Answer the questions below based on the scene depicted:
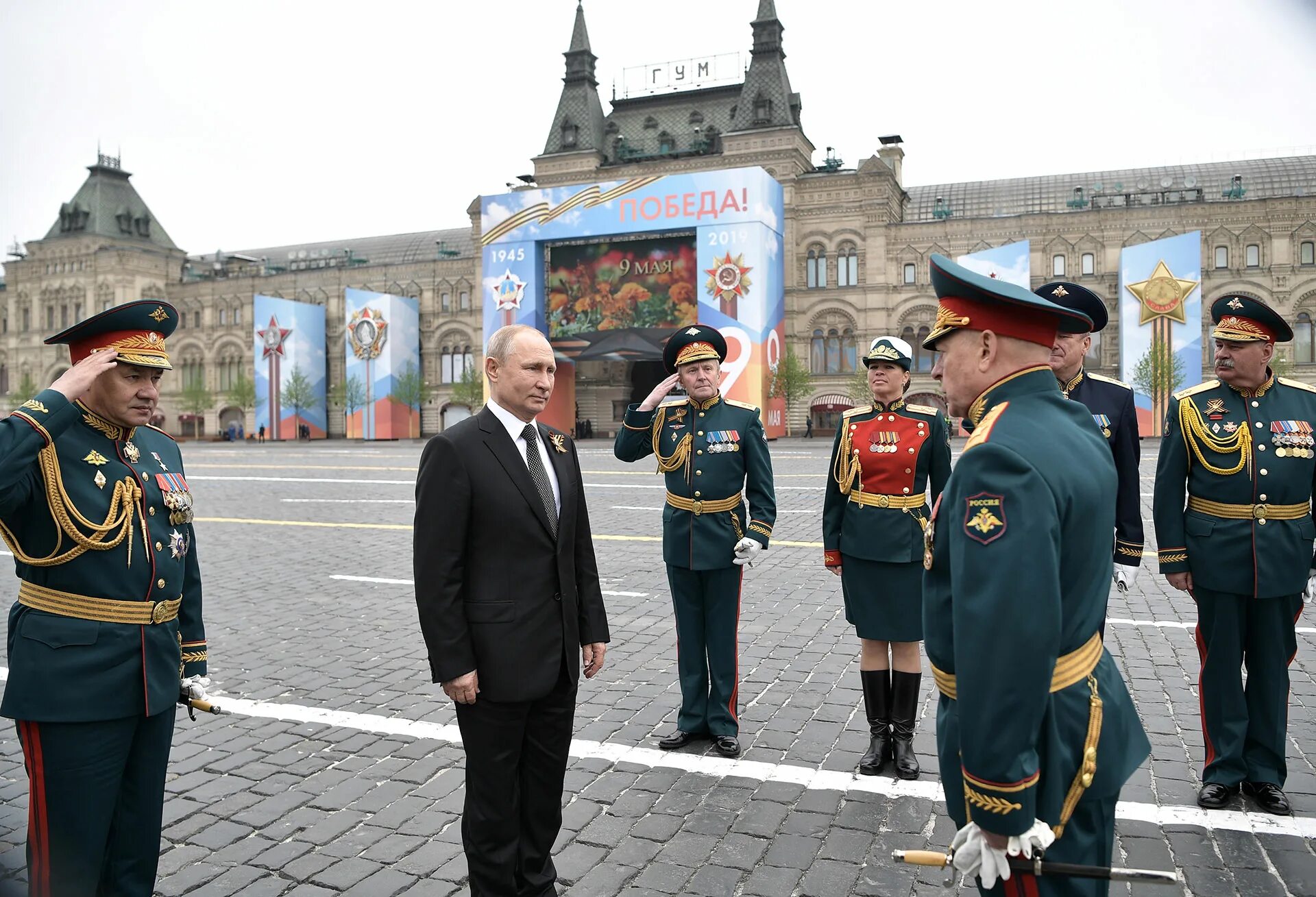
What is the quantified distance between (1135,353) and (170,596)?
46446 mm

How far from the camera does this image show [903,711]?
4.74m

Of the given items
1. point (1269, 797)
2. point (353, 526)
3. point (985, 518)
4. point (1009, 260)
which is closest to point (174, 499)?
point (985, 518)

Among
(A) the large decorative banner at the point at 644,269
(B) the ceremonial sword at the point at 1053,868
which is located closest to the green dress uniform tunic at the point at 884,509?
(B) the ceremonial sword at the point at 1053,868

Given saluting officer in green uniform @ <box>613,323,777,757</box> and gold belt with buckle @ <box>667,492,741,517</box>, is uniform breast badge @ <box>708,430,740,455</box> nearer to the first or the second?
saluting officer in green uniform @ <box>613,323,777,757</box>

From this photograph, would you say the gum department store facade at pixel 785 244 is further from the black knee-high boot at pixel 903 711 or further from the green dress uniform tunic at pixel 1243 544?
the black knee-high boot at pixel 903 711

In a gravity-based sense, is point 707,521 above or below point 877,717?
above

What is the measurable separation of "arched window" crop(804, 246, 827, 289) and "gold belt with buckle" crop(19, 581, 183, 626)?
4822cm

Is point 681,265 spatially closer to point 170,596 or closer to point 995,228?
point 995,228

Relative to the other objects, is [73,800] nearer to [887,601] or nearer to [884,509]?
[887,601]

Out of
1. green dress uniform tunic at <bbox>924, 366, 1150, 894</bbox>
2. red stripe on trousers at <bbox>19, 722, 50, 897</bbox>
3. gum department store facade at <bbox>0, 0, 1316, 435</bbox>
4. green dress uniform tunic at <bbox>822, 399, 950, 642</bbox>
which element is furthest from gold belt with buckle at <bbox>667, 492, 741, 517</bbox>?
gum department store facade at <bbox>0, 0, 1316, 435</bbox>

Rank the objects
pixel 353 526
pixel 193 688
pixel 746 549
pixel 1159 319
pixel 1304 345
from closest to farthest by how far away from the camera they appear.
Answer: pixel 193 688
pixel 746 549
pixel 353 526
pixel 1159 319
pixel 1304 345

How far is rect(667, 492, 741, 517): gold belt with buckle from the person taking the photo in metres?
5.19

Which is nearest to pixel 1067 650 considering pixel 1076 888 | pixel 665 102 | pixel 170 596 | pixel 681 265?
pixel 1076 888

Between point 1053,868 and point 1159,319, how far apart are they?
1822 inches
